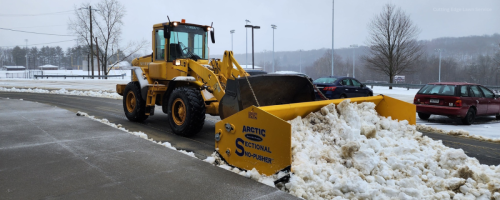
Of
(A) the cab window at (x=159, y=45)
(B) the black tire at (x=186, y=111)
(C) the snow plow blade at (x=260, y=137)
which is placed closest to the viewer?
(C) the snow plow blade at (x=260, y=137)

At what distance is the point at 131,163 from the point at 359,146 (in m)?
3.36

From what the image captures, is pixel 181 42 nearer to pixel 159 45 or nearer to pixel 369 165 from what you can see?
pixel 159 45

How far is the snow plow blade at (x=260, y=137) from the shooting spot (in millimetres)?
4457

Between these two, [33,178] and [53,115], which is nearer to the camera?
[33,178]

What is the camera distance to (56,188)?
4195 millimetres

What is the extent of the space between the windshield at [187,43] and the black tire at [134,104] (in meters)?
1.57

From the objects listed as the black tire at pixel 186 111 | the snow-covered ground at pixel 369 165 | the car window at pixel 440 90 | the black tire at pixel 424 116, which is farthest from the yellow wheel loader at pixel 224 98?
the black tire at pixel 424 116

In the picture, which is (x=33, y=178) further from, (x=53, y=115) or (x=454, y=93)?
(x=454, y=93)

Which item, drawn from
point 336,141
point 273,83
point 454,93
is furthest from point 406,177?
point 454,93

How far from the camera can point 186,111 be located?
289 inches

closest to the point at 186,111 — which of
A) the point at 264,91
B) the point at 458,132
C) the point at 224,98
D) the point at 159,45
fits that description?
the point at 224,98

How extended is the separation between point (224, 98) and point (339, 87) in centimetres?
1015

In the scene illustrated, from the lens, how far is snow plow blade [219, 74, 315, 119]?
6641 millimetres

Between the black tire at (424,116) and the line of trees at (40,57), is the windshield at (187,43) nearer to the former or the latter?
the black tire at (424,116)
